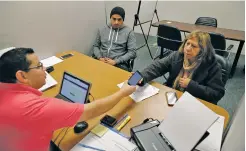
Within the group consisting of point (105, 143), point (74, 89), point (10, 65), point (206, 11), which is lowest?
point (105, 143)

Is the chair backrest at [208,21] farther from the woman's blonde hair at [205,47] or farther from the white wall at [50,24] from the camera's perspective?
the woman's blonde hair at [205,47]

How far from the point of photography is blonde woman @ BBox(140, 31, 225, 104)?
1.46 metres

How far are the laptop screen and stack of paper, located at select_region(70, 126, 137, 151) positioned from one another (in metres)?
0.28

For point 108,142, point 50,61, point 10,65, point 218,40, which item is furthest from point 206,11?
point 10,65

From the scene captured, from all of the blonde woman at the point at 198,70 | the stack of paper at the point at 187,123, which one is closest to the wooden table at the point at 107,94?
the blonde woman at the point at 198,70

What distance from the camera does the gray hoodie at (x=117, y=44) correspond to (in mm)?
2381

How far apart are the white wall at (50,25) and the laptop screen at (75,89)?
0.85m

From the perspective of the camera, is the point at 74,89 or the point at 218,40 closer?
the point at 74,89

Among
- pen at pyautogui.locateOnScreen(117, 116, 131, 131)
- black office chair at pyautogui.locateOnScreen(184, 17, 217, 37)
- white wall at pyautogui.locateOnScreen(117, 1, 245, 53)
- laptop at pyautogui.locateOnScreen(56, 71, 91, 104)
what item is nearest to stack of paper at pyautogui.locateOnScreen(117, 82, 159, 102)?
pen at pyautogui.locateOnScreen(117, 116, 131, 131)

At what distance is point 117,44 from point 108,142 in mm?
1606

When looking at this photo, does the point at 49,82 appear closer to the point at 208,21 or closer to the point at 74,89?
the point at 74,89

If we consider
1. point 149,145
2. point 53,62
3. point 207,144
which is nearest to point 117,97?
point 149,145

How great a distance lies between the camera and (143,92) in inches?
58.5

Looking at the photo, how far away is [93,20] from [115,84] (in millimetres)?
1350
